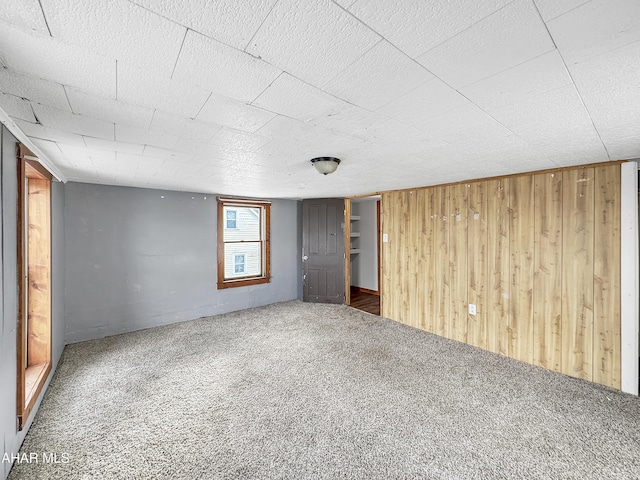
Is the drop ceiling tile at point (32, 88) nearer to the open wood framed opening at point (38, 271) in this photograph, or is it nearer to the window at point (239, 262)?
the open wood framed opening at point (38, 271)

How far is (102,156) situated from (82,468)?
2.26 meters

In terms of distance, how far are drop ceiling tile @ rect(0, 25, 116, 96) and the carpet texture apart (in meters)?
2.11

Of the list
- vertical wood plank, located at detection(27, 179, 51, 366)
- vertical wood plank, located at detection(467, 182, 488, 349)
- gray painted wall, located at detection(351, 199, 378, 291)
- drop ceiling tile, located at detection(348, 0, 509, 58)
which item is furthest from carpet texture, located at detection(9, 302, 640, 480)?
gray painted wall, located at detection(351, 199, 378, 291)

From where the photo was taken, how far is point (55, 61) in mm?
1038

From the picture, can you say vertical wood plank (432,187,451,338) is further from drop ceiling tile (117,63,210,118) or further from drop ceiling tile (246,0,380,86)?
drop ceiling tile (117,63,210,118)

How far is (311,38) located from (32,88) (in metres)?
1.29

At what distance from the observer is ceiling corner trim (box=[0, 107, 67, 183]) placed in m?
1.56

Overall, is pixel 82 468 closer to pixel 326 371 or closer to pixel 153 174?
pixel 326 371

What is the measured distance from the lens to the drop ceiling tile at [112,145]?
78.3 inches

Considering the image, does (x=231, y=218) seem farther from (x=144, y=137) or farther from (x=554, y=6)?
(x=554, y=6)

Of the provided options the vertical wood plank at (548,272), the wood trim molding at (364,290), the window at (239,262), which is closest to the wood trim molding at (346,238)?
the wood trim molding at (364,290)

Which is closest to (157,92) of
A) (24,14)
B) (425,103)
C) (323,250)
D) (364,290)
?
(24,14)

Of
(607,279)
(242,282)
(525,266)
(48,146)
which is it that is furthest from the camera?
(242,282)

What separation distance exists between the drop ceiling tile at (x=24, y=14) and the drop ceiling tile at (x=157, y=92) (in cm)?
24
